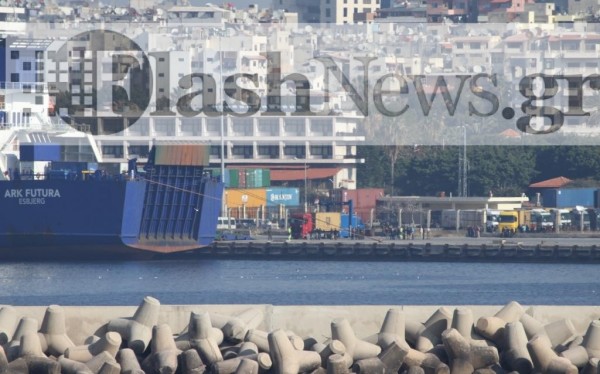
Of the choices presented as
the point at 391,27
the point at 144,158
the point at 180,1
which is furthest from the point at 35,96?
the point at 180,1

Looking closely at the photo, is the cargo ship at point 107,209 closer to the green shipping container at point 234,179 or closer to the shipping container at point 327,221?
the shipping container at point 327,221

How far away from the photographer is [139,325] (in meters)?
9.20

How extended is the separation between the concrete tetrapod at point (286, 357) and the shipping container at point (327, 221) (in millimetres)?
32092

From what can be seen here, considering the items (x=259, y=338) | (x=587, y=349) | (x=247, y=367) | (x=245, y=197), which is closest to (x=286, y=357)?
(x=247, y=367)

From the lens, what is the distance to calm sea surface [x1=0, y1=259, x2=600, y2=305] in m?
22.5

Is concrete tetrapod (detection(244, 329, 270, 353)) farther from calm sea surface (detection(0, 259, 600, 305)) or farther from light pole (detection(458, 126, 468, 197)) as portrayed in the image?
light pole (detection(458, 126, 468, 197))

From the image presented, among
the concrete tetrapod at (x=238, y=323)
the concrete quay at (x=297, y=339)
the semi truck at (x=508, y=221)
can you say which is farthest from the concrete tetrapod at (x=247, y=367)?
the semi truck at (x=508, y=221)

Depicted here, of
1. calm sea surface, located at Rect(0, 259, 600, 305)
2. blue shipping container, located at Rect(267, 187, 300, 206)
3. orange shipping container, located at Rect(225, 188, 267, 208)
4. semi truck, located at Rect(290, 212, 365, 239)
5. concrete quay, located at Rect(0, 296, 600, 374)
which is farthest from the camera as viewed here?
blue shipping container, located at Rect(267, 187, 300, 206)

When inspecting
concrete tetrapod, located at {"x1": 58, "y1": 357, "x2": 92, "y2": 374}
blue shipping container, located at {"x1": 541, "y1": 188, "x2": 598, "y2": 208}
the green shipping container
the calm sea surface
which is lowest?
the calm sea surface

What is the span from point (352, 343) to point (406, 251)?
24783mm

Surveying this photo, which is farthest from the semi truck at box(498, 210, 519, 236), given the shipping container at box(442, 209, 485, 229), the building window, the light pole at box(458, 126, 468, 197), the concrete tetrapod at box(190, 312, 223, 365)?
the concrete tetrapod at box(190, 312, 223, 365)

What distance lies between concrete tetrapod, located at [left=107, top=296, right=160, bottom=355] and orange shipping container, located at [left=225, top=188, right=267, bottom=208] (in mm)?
34872

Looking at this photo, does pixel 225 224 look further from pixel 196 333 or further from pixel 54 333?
pixel 196 333

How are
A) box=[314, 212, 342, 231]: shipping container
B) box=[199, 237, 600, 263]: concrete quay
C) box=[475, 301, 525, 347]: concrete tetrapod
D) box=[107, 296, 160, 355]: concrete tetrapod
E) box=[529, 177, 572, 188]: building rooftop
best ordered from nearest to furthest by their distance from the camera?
box=[107, 296, 160, 355]: concrete tetrapod → box=[475, 301, 525, 347]: concrete tetrapod → box=[199, 237, 600, 263]: concrete quay → box=[314, 212, 342, 231]: shipping container → box=[529, 177, 572, 188]: building rooftop
